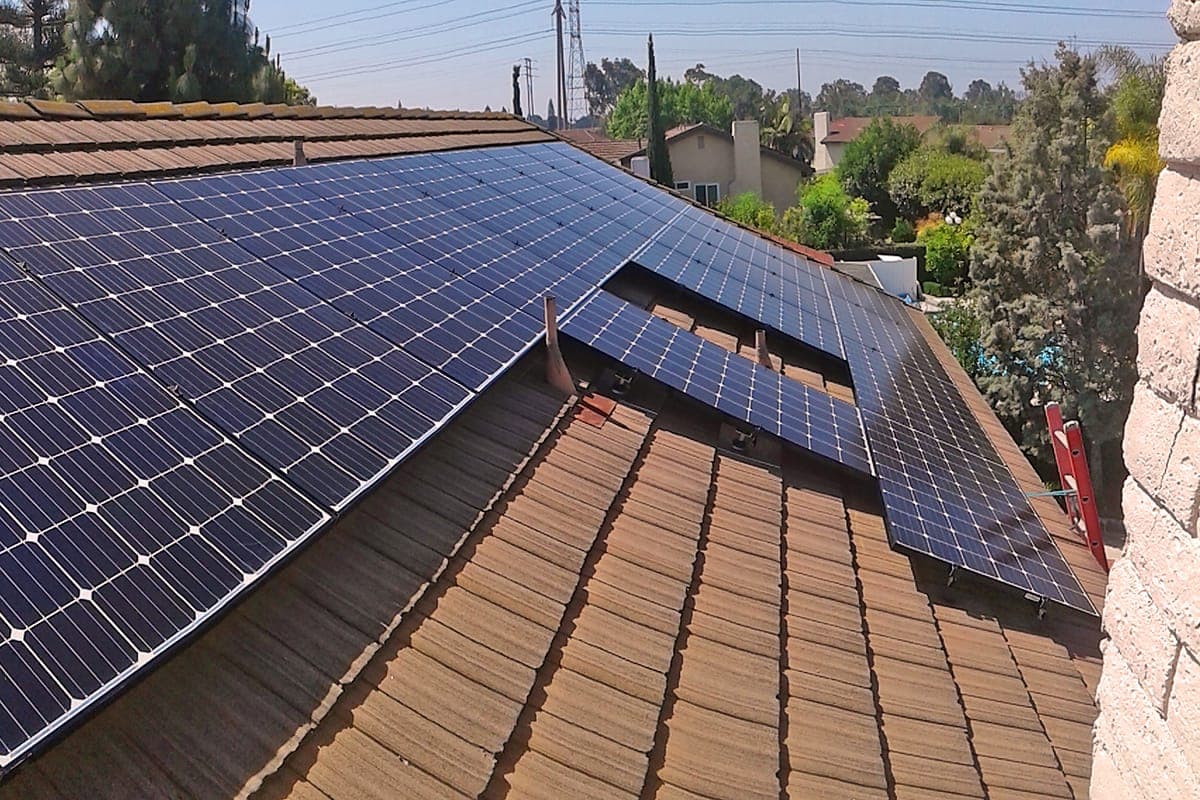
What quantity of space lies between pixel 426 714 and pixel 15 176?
6.63 meters

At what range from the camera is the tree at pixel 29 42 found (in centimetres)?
4419

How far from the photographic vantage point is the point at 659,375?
30.7ft

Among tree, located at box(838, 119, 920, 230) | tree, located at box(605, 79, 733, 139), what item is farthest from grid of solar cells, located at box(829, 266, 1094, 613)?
tree, located at box(605, 79, 733, 139)

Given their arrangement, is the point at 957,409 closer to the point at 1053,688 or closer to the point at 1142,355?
the point at 1053,688

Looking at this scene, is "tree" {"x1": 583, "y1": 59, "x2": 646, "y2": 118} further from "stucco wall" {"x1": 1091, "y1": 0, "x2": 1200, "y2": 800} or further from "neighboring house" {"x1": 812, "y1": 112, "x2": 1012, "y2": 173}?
"stucco wall" {"x1": 1091, "y1": 0, "x2": 1200, "y2": 800}

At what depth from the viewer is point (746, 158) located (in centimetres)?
6072

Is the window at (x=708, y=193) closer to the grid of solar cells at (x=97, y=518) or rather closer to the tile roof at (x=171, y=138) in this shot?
the tile roof at (x=171, y=138)

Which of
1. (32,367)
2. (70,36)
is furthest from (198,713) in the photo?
(70,36)

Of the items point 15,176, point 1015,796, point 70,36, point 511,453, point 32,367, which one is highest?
point 70,36

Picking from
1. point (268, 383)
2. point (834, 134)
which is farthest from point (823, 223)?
point (268, 383)

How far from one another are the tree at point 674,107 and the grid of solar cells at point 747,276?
285ft

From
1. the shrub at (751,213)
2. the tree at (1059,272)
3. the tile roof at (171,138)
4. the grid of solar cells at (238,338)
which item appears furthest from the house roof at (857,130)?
the grid of solar cells at (238,338)

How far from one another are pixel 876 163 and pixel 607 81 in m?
140

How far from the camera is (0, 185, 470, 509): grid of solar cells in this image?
6.14m
